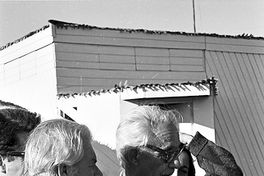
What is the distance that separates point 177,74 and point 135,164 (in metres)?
9.71

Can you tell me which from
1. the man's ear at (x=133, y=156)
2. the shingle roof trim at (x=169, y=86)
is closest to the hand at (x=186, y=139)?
the man's ear at (x=133, y=156)

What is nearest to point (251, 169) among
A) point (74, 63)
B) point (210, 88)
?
point (210, 88)

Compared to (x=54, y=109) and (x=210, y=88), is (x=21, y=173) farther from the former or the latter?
(x=54, y=109)

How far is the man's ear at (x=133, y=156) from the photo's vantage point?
2385 mm

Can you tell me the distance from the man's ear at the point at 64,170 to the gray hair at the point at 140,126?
0.55 meters

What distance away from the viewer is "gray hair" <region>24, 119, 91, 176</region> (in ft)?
6.08

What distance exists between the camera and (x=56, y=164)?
1850mm

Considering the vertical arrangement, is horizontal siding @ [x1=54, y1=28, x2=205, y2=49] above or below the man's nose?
above

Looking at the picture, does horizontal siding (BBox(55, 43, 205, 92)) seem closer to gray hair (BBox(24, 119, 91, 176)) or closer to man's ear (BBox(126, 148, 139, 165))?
man's ear (BBox(126, 148, 139, 165))

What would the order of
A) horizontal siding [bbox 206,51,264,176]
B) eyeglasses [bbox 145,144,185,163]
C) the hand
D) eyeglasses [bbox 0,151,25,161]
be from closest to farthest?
1. eyeglasses [bbox 0,151,25,161]
2. eyeglasses [bbox 145,144,185,163]
3. the hand
4. horizontal siding [bbox 206,51,264,176]

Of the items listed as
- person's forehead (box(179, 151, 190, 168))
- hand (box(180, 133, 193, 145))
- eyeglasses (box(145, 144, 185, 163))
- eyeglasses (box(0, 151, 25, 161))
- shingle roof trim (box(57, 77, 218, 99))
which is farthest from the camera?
shingle roof trim (box(57, 77, 218, 99))

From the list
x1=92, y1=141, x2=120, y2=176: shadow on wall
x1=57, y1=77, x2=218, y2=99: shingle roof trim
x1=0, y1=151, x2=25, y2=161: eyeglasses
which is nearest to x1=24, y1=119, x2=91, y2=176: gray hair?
x1=0, y1=151, x2=25, y2=161: eyeglasses

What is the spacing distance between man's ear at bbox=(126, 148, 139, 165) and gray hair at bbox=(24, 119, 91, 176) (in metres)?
0.46

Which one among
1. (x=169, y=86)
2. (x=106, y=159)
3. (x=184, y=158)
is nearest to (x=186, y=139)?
(x=184, y=158)
